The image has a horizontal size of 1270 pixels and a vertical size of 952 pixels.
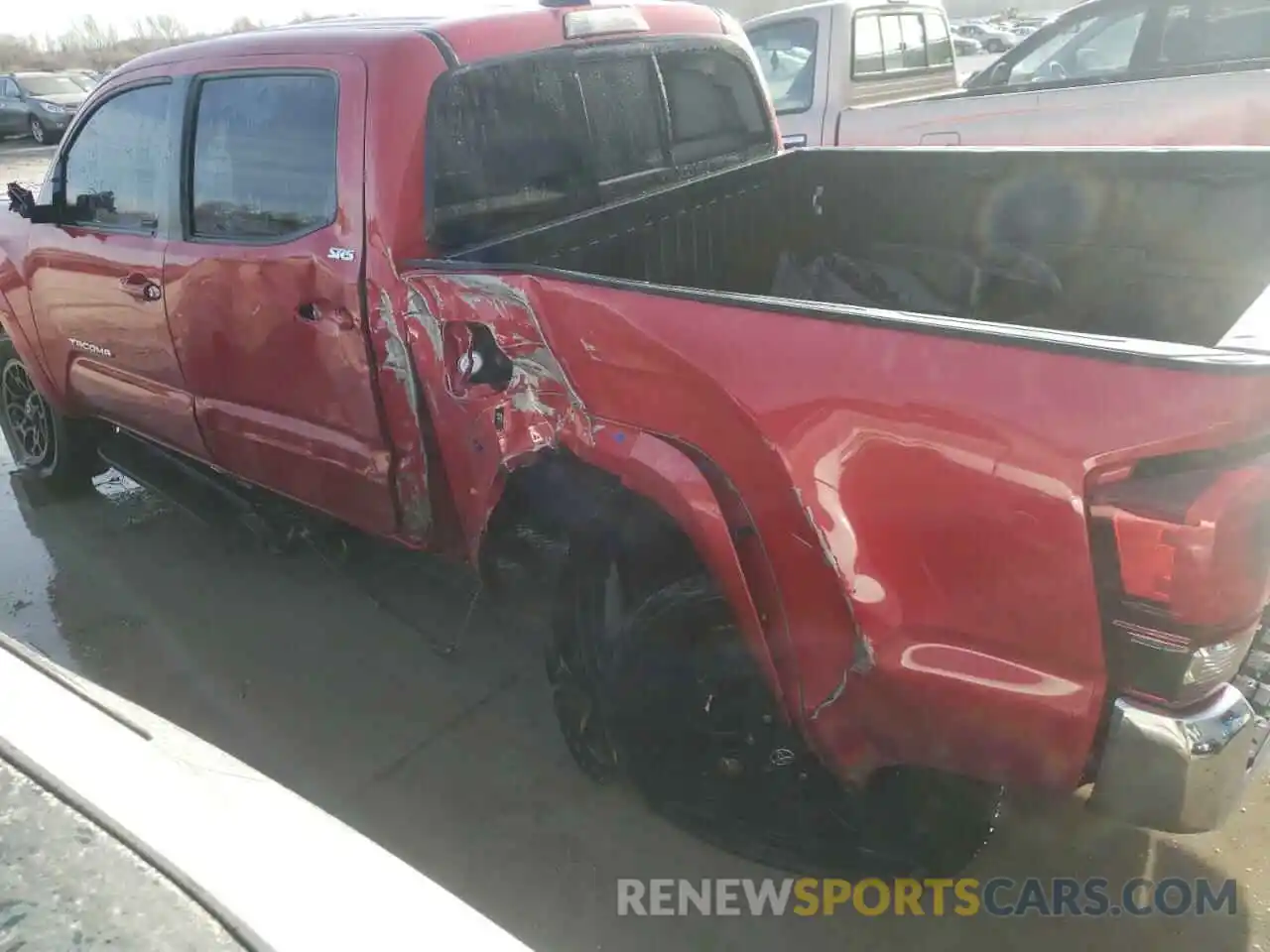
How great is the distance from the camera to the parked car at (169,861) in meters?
1.04

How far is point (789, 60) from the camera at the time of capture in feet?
22.6

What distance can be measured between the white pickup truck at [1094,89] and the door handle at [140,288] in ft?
14.0

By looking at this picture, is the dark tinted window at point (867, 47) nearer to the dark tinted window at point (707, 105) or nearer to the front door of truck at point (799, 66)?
the front door of truck at point (799, 66)

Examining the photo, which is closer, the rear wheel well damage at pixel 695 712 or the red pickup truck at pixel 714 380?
the red pickup truck at pixel 714 380

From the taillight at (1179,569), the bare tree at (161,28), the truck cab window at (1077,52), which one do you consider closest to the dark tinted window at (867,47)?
the truck cab window at (1077,52)

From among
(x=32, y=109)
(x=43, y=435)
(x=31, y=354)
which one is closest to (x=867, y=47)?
(x=31, y=354)

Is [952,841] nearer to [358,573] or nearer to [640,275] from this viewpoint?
[640,275]

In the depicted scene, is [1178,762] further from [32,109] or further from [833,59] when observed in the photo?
[32,109]

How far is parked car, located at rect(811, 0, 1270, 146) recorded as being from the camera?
5.34 m

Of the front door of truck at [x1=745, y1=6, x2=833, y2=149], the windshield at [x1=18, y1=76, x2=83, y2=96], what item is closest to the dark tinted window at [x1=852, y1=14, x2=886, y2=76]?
the front door of truck at [x1=745, y1=6, x2=833, y2=149]

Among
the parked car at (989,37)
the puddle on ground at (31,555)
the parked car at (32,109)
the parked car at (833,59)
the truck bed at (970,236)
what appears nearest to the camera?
the truck bed at (970,236)

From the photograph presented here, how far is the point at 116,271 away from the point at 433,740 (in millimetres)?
2054

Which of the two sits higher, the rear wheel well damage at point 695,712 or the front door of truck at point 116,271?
the front door of truck at point 116,271

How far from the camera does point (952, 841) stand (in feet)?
7.27
